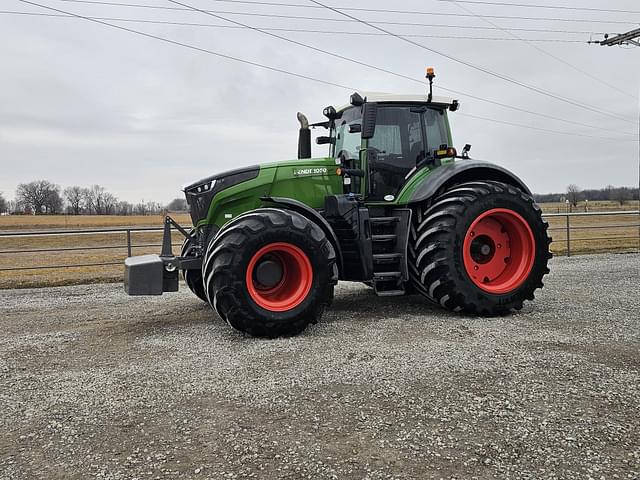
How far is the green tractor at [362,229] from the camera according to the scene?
5008mm

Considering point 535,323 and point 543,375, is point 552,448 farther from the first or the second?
point 535,323

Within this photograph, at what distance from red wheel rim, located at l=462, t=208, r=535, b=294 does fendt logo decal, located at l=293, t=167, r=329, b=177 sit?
1870 mm

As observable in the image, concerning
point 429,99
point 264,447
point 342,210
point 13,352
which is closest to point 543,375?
point 264,447

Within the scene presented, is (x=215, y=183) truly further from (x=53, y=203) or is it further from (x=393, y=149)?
(x=53, y=203)

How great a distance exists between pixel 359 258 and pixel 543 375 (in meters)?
2.43

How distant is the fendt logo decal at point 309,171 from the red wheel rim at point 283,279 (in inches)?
43.0

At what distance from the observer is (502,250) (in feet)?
20.8

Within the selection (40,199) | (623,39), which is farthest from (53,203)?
(623,39)

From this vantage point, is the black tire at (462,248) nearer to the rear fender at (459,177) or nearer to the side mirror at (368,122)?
the rear fender at (459,177)

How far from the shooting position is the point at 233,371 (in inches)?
160

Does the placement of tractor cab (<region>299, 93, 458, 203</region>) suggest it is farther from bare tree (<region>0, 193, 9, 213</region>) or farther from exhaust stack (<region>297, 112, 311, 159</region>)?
bare tree (<region>0, 193, 9, 213</region>)

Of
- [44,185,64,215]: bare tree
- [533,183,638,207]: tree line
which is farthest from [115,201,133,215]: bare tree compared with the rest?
[533,183,638,207]: tree line

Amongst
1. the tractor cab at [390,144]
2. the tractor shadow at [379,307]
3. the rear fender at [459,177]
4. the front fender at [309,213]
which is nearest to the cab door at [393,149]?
the tractor cab at [390,144]

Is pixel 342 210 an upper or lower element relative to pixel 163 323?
upper
